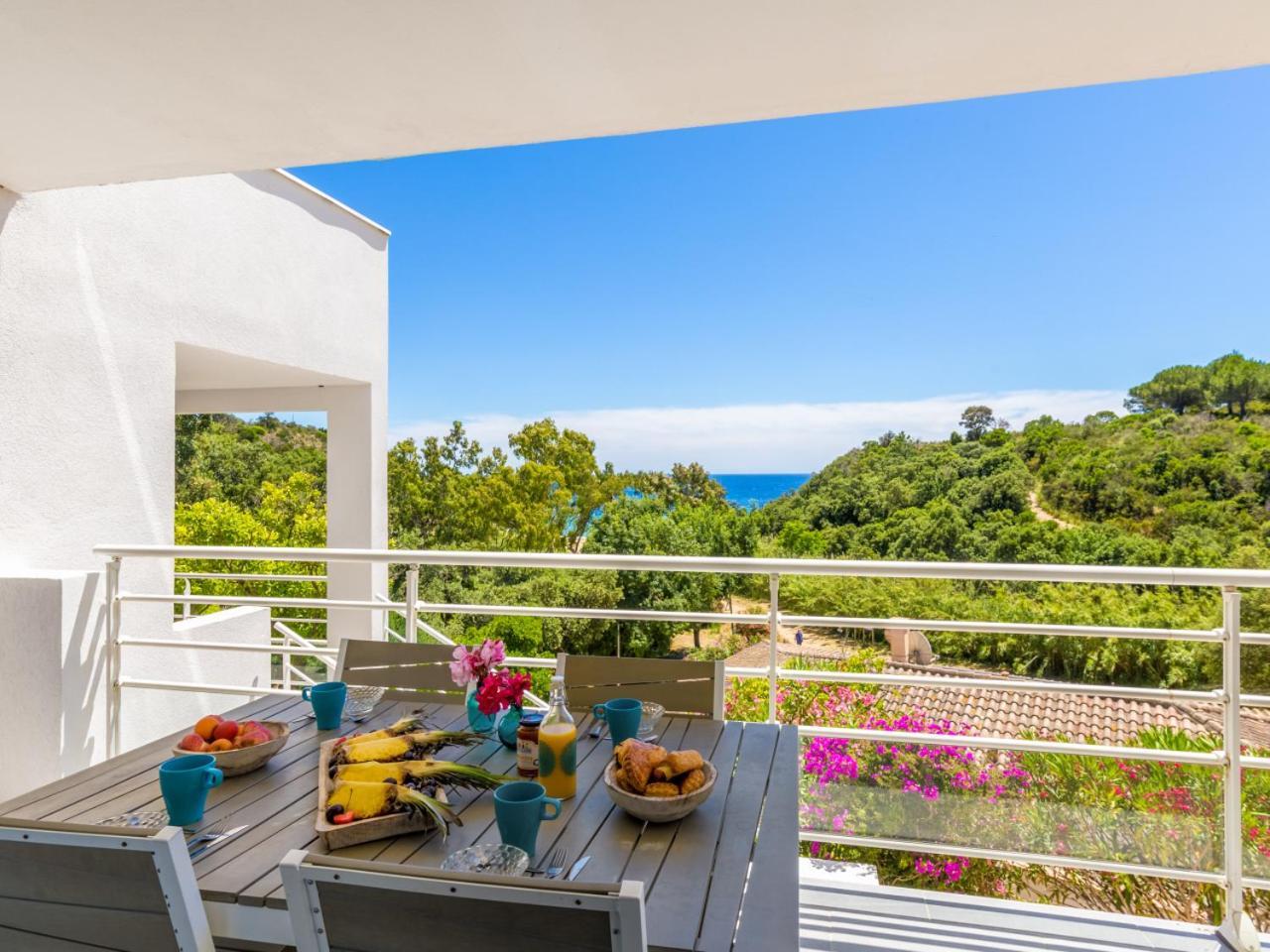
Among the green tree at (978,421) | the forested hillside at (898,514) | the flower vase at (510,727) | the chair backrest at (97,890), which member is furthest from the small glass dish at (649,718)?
the green tree at (978,421)

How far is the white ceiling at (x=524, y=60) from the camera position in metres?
1.69

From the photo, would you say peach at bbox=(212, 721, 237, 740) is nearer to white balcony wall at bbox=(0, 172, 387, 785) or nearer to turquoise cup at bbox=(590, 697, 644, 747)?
turquoise cup at bbox=(590, 697, 644, 747)

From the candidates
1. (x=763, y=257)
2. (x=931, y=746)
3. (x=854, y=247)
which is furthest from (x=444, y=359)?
(x=931, y=746)

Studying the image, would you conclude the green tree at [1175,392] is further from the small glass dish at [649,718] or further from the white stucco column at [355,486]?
the small glass dish at [649,718]

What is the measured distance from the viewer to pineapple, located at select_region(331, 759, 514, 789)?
47.4 inches

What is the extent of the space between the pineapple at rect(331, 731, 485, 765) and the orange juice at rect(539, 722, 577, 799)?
0.27m

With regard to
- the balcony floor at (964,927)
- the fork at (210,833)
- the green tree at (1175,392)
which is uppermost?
the green tree at (1175,392)

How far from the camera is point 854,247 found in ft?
97.5

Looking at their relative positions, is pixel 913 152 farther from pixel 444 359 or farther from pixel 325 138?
pixel 325 138

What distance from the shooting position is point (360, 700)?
174 centimetres

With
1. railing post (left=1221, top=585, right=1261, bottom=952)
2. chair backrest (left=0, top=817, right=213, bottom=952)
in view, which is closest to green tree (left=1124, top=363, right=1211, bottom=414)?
railing post (left=1221, top=585, right=1261, bottom=952)

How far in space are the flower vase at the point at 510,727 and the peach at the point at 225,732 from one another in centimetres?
46

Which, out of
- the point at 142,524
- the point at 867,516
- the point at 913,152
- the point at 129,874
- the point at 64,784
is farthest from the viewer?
the point at 913,152

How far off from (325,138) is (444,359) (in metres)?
27.2
